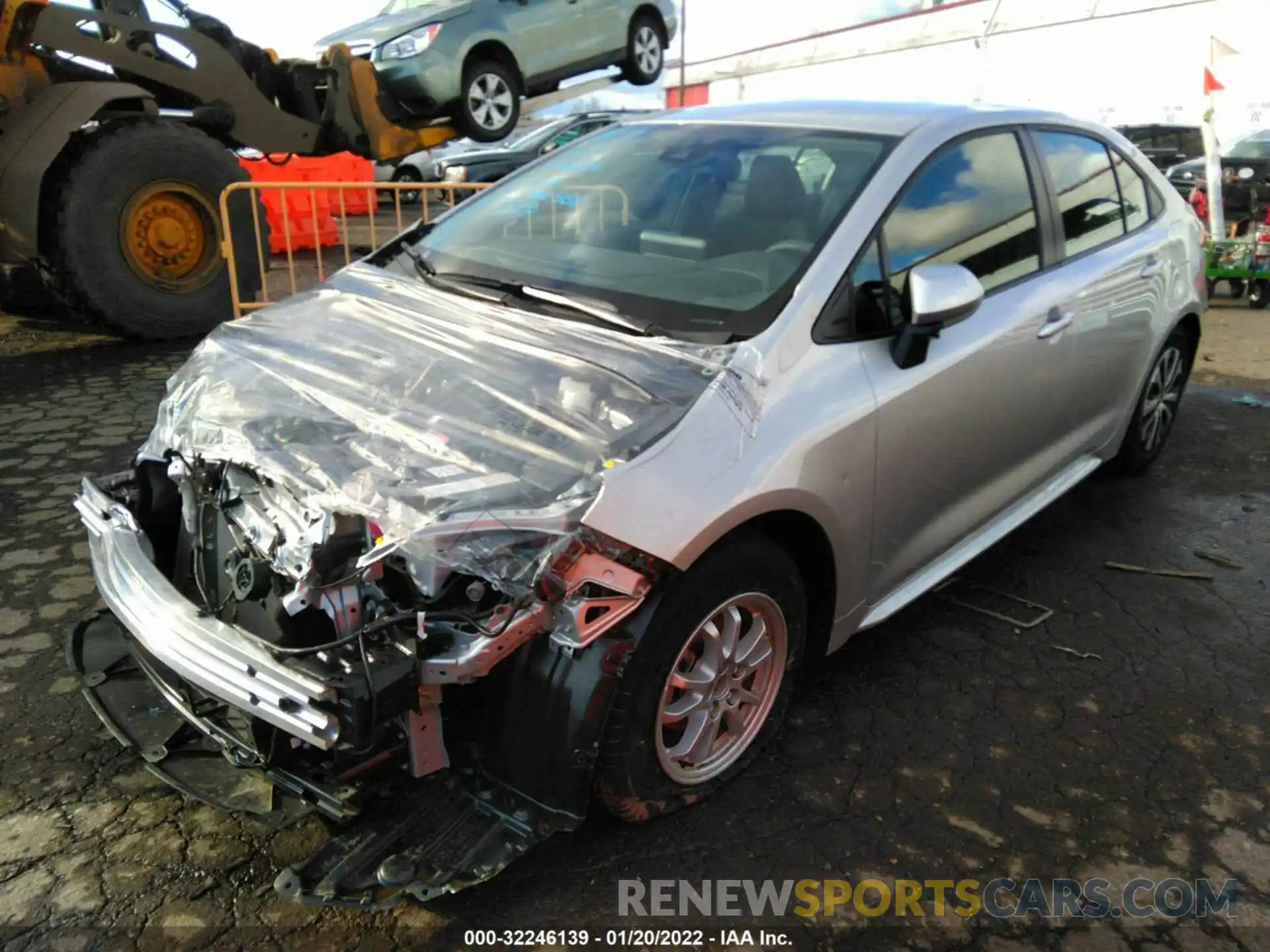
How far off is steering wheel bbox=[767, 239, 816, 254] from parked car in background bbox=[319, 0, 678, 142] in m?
7.42

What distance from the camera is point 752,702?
8.69 ft

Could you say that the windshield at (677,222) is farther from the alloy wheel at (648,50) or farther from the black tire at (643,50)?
the alloy wheel at (648,50)

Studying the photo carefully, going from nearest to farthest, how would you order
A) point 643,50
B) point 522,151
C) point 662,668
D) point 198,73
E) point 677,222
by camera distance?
point 662,668 → point 677,222 → point 198,73 → point 643,50 → point 522,151

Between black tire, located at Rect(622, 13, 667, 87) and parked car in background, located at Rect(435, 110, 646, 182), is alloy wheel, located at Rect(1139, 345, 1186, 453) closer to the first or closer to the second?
black tire, located at Rect(622, 13, 667, 87)

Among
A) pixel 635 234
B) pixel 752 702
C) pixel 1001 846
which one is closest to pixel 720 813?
pixel 752 702

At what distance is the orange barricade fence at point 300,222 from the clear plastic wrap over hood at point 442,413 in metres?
1.21

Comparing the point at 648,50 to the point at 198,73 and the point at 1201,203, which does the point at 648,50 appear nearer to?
the point at 198,73

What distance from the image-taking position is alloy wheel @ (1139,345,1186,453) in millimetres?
4602

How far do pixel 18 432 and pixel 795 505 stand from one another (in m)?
4.85

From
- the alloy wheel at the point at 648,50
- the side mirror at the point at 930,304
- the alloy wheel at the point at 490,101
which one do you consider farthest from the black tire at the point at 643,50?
the side mirror at the point at 930,304

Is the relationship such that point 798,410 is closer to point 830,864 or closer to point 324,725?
point 830,864

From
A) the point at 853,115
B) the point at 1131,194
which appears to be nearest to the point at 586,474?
the point at 853,115

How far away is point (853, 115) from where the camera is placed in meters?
3.24

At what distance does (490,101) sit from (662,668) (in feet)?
29.0
